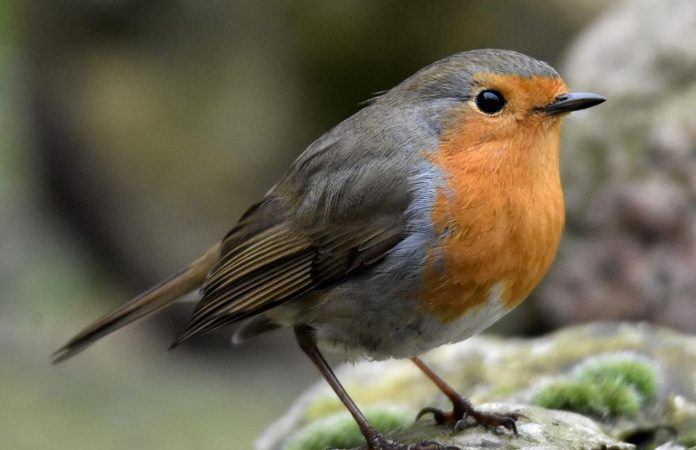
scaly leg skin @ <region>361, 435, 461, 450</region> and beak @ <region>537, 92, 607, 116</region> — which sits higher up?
beak @ <region>537, 92, 607, 116</region>

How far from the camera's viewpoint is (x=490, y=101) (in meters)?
3.76

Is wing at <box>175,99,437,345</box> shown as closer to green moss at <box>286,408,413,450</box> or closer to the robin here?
the robin

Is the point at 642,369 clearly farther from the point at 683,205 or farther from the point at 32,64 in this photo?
the point at 32,64

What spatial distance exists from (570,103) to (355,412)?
136 centimetres

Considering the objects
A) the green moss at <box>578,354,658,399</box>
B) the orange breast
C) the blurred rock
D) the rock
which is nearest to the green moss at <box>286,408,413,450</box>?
the rock

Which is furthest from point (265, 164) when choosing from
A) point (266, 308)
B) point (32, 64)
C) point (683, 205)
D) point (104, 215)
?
point (266, 308)

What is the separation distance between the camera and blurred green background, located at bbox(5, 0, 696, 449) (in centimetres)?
876

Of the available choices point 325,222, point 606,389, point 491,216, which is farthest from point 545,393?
point 325,222

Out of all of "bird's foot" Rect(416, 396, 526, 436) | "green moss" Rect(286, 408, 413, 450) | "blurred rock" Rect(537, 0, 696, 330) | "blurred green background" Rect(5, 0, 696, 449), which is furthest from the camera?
"blurred green background" Rect(5, 0, 696, 449)

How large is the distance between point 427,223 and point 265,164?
5662mm

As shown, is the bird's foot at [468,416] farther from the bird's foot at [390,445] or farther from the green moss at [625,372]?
the green moss at [625,372]

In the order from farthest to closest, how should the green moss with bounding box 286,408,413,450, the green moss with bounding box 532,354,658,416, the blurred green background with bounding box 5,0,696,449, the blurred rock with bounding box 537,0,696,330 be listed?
1. the blurred green background with bounding box 5,0,696,449
2. the blurred rock with bounding box 537,0,696,330
3. the green moss with bounding box 286,408,413,450
4. the green moss with bounding box 532,354,658,416

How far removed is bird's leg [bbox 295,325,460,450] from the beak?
3.97ft

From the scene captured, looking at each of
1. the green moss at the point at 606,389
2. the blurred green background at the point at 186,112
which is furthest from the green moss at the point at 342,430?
the blurred green background at the point at 186,112
